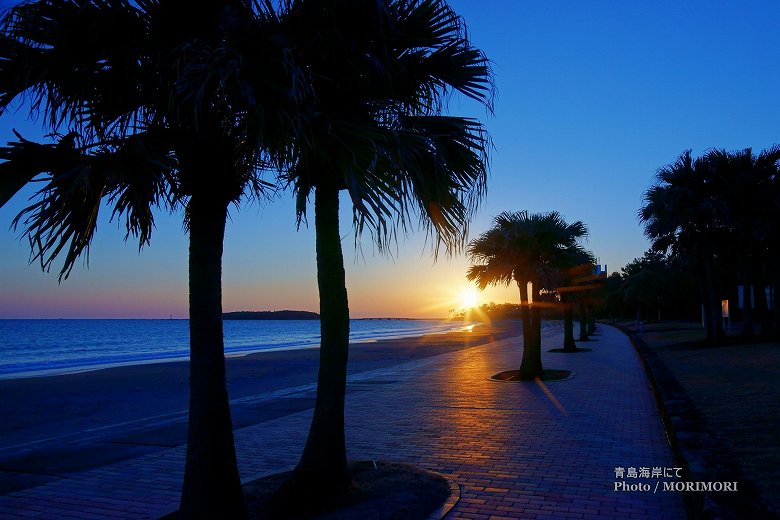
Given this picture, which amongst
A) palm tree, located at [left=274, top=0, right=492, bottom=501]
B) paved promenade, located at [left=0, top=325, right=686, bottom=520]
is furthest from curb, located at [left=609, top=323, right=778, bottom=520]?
palm tree, located at [left=274, top=0, right=492, bottom=501]

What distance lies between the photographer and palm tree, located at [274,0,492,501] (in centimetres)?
477

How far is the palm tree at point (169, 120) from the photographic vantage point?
4.07m

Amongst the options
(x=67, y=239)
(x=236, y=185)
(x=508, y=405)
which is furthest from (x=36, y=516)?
(x=508, y=405)

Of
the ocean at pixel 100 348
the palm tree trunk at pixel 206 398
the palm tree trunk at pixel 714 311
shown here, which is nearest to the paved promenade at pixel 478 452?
the palm tree trunk at pixel 206 398

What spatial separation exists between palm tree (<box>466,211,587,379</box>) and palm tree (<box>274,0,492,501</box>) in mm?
9937

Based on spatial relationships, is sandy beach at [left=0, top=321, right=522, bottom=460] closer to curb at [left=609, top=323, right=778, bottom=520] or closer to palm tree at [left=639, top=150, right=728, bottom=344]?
curb at [left=609, top=323, right=778, bottom=520]

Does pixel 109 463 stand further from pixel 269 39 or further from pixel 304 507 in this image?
pixel 269 39

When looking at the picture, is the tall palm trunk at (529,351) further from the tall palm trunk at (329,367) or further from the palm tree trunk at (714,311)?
the palm tree trunk at (714,311)

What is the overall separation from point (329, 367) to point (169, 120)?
8.74ft

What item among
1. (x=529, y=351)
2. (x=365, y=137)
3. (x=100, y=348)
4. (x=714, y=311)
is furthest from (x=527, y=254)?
(x=100, y=348)

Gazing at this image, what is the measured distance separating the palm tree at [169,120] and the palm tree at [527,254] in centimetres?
1137

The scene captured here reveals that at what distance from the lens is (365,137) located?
4668 mm

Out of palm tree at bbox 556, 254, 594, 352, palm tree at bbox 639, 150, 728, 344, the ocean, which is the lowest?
the ocean

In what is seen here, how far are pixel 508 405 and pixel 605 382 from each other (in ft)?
14.8
